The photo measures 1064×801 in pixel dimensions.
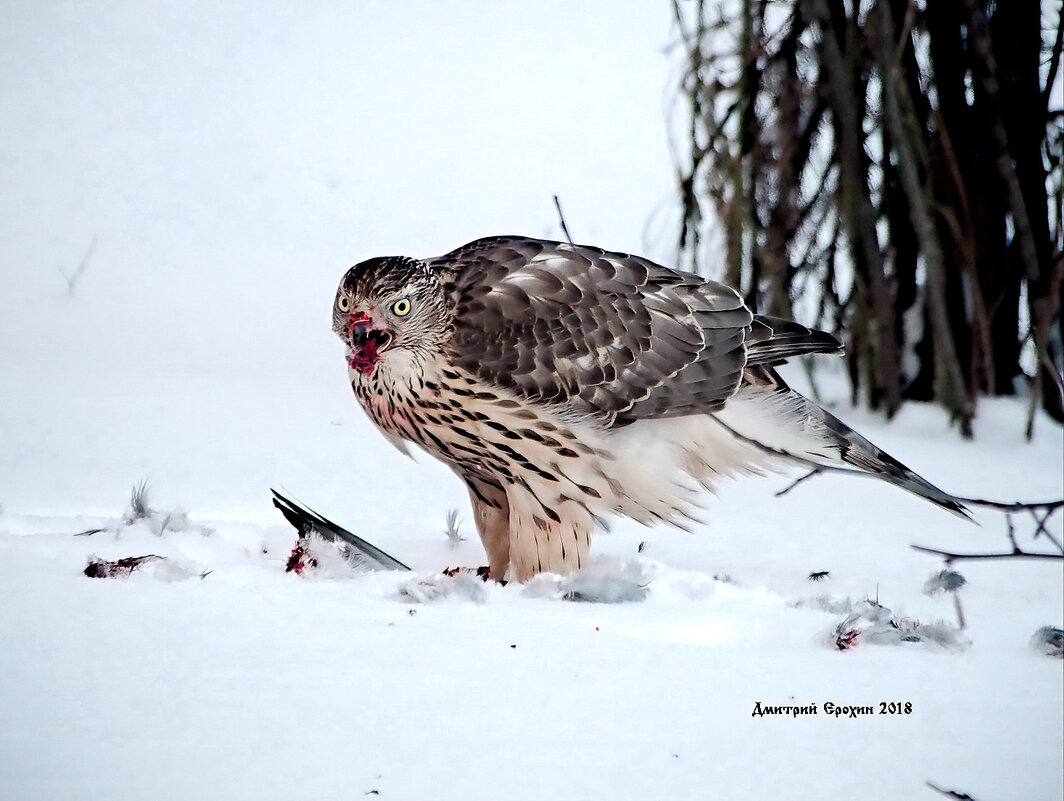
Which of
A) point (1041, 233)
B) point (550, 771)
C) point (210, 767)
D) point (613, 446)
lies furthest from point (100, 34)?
point (1041, 233)

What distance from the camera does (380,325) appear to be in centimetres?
160

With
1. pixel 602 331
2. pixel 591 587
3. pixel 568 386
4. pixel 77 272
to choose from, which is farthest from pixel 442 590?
pixel 77 272

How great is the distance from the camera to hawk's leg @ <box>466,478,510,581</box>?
1.85 m

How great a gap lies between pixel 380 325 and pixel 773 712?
2.47ft

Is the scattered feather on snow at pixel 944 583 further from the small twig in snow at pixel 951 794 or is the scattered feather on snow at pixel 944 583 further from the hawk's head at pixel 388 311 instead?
the hawk's head at pixel 388 311

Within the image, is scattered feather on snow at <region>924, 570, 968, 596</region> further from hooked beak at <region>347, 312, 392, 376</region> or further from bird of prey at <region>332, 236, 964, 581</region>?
hooked beak at <region>347, 312, 392, 376</region>

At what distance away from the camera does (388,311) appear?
5.22 feet

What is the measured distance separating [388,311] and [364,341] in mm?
62

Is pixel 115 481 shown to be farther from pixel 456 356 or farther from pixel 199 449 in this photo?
pixel 456 356

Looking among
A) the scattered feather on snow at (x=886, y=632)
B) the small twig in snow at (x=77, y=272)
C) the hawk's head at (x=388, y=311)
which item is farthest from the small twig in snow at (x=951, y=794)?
the small twig in snow at (x=77, y=272)

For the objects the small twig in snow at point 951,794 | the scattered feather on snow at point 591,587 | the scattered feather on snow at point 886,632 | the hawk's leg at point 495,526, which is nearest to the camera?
the small twig in snow at point 951,794

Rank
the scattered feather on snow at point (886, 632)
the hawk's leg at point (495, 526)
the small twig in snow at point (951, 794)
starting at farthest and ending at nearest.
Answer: the hawk's leg at point (495, 526) → the scattered feather on snow at point (886, 632) → the small twig in snow at point (951, 794)

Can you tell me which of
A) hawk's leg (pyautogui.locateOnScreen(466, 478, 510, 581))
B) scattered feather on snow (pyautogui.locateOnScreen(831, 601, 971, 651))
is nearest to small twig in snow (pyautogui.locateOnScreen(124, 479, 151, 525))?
hawk's leg (pyautogui.locateOnScreen(466, 478, 510, 581))

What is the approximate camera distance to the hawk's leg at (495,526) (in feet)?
6.07
